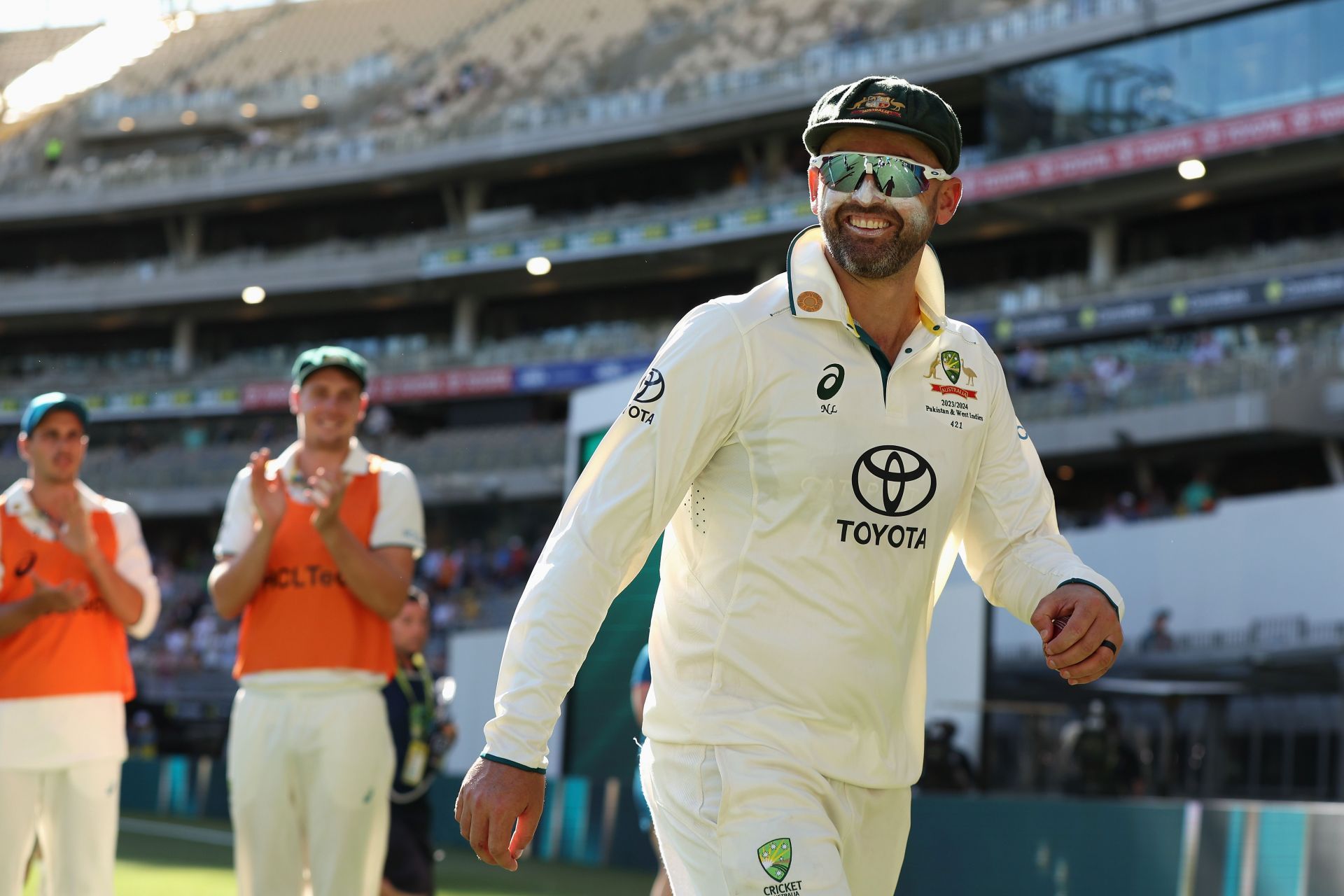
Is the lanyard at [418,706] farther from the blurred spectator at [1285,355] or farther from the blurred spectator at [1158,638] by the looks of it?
the blurred spectator at [1285,355]

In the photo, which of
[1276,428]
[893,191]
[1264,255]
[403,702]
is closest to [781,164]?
[1264,255]

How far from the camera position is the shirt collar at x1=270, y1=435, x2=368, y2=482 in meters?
5.75

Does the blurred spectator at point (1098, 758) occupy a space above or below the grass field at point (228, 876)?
above

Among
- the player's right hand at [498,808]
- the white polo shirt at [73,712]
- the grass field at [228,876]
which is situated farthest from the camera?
the grass field at [228,876]

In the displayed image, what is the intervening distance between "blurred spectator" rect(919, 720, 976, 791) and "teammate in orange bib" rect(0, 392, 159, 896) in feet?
25.1

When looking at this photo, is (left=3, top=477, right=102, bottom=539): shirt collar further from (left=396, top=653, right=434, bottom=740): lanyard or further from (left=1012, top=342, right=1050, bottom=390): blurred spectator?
(left=1012, top=342, right=1050, bottom=390): blurred spectator

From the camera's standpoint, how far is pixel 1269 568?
2217cm

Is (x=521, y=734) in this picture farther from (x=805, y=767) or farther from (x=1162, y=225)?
(x=1162, y=225)

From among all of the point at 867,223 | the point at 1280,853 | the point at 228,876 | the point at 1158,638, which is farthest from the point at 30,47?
the point at 867,223

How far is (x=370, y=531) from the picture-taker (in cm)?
577

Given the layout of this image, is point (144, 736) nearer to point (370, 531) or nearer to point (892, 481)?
point (370, 531)

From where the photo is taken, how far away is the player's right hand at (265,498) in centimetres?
551

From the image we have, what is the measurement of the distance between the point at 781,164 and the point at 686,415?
39304 mm

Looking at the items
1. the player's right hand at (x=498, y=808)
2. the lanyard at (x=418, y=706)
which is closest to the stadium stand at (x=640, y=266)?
the lanyard at (x=418, y=706)
